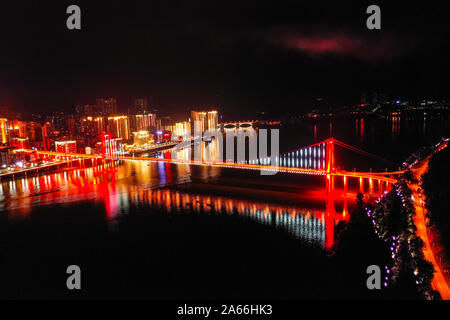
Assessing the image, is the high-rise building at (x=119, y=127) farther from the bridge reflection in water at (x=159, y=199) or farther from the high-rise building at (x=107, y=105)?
the bridge reflection in water at (x=159, y=199)

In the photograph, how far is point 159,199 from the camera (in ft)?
21.1

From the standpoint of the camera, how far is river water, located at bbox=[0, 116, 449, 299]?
Answer: 11.2 ft

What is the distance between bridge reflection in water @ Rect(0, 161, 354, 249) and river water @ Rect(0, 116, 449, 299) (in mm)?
21

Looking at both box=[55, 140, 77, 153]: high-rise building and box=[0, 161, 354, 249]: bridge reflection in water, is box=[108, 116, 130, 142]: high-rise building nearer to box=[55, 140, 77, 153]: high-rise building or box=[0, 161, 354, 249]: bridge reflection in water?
box=[55, 140, 77, 153]: high-rise building

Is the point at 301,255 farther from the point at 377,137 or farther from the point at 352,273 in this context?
the point at 377,137

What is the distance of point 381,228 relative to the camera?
4.08 m

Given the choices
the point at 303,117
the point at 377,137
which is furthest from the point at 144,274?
the point at 303,117

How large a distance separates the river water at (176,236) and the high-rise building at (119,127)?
7292 millimetres

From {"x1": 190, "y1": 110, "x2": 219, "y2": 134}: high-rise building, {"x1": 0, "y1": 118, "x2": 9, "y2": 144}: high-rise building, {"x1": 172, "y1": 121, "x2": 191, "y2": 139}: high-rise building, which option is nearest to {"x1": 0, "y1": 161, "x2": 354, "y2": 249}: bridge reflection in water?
{"x1": 0, "y1": 118, "x2": 9, "y2": 144}: high-rise building

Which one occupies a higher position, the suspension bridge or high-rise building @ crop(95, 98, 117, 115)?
high-rise building @ crop(95, 98, 117, 115)

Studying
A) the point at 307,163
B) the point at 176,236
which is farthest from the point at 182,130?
the point at 176,236

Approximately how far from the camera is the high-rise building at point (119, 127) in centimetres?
1519

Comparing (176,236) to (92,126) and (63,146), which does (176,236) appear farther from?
(92,126)

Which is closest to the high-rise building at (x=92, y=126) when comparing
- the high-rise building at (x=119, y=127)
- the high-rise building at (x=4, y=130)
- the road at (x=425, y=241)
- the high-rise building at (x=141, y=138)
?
the high-rise building at (x=119, y=127)
